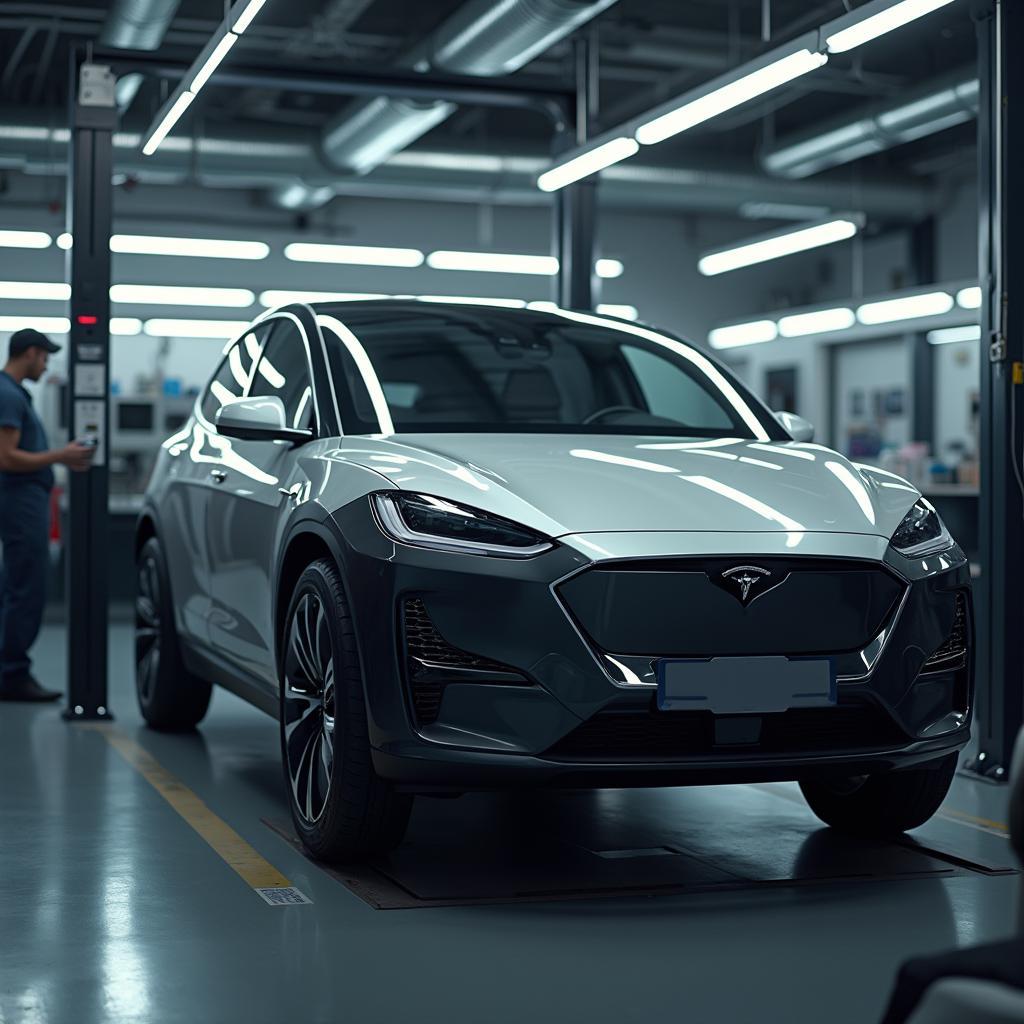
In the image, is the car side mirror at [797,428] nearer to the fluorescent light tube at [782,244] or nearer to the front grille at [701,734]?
the front grille at [701,734]

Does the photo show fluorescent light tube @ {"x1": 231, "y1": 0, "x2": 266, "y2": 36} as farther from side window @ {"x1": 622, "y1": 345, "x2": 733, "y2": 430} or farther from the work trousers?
the work trousers

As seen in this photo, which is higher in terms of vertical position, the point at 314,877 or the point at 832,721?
the point at 832,721

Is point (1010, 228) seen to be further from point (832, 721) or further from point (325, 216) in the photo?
point (325, 216)

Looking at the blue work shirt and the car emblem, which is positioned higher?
the blue work shirt

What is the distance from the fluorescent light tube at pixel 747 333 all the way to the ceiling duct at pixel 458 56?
15.0 feet

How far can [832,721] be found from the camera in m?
3.53

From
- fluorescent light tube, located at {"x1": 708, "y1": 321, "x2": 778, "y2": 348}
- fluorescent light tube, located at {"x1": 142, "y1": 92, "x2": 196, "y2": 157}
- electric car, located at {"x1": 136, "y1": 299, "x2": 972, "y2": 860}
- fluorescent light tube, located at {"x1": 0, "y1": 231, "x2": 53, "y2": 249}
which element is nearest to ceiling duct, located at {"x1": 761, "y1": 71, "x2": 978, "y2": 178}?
fluorescent light tube, located at {"x1": 708, "y1": 321, "x2": 778, "y2": 348}

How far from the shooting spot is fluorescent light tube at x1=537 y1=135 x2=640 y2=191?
6.96 m

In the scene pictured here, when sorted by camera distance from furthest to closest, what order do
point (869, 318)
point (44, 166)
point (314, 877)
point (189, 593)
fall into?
point (869, 318), point (44, 166), point (189, 593), point (314, 877)

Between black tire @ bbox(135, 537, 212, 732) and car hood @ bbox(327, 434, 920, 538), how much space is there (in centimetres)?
213

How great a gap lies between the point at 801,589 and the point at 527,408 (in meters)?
1.41

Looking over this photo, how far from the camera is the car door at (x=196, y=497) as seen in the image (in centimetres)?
538

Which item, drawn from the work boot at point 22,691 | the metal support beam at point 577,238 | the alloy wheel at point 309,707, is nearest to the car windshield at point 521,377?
the alloy wheel at point 309,707

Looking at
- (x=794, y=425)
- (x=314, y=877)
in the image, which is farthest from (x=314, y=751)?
(x=794, y=425)
